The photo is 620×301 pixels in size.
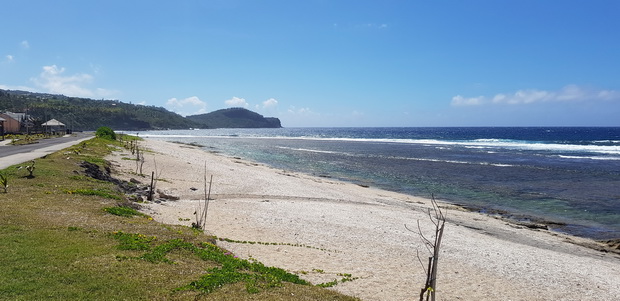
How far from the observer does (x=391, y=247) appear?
14.9 meters

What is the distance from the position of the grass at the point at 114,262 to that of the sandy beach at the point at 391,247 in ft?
6.31

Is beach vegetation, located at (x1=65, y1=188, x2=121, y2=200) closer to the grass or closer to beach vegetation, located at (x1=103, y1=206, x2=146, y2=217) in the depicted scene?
the grass

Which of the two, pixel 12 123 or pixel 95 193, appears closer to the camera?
pixel 95 193

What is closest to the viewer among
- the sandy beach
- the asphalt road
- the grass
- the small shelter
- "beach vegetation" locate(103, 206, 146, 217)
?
the grass

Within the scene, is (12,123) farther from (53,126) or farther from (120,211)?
(120,211)

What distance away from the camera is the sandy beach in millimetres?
11289

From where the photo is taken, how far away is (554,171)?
43.3 m

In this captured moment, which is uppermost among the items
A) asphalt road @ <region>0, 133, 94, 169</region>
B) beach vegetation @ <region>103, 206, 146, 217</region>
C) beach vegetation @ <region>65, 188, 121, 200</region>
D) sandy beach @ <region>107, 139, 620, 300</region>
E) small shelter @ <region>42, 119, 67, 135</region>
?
small shelter @ <region>42, 119, 67, 135</region>

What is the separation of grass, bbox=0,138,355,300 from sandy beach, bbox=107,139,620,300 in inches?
75.7

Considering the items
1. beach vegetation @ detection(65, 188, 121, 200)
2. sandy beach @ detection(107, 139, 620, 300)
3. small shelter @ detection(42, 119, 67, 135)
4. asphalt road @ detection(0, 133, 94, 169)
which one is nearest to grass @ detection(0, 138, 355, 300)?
sandy beach @ detection(107, 139, 620, 300)

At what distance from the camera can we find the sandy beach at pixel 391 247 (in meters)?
11.3

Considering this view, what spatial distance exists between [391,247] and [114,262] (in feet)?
31.9

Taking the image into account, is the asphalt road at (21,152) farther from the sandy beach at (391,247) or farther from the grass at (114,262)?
the grass at (114,262)

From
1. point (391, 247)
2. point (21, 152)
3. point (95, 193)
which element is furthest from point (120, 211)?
point (21, 152)
